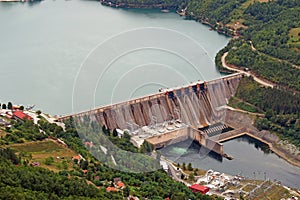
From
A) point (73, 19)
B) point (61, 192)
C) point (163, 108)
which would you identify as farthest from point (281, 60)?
point (61, 192)

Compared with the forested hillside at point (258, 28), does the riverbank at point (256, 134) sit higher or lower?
lower

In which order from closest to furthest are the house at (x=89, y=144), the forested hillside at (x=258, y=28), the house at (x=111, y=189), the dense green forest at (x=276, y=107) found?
the house at (x=111, y=189), the house at (x=89, y=144), the dense green forest at (x=276, y=107), the forested hillside at (x=258, y=28)

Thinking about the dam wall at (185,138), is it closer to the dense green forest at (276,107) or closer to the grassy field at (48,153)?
the dense green forest at (276,107)

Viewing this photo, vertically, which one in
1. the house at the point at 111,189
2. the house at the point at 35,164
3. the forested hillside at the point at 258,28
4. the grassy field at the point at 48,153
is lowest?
the house at the point at 111,189

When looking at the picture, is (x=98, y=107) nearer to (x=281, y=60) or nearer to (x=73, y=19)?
(x=281, y=60)

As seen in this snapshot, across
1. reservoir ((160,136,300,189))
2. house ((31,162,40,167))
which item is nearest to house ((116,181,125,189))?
house ((31,162,40,167))

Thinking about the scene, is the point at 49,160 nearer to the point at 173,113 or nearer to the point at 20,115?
the point at 20,115

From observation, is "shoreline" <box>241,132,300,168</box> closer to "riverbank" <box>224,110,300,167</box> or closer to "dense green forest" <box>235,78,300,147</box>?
"riverbank" <box>224,110,300,167</box>

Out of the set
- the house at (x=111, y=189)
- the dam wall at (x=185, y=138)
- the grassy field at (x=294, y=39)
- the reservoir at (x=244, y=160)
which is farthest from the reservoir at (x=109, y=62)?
the house at (x=111, y=189)
